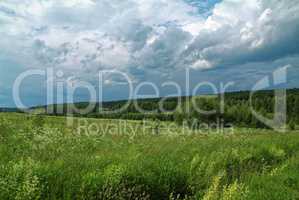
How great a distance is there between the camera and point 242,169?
9.98 m

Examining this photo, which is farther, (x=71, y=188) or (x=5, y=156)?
(x=5, y=156)

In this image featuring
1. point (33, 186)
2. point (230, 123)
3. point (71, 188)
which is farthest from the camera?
point (230, 123)

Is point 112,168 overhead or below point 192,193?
overhead

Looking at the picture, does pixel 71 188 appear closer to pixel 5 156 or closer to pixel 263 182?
pixel 5 156

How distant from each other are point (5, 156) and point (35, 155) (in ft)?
2.96

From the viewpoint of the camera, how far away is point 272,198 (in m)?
6.58

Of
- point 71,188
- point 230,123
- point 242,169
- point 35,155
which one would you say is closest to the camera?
point 71,188

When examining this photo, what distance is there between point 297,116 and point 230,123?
Answer: 33.6 m

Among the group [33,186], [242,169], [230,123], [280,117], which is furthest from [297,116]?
[33,186]

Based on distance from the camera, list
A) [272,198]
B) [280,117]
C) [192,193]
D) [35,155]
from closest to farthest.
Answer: [272,198] < [192,193] < [35,155] < [280,117]

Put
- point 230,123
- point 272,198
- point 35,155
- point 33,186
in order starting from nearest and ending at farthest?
point 33,186, point 272,198, point 35,155, point 230,123

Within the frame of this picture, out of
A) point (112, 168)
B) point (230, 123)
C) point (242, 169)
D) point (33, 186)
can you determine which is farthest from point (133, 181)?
point (230, 123)

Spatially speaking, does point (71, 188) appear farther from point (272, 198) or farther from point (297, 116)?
point (297, 116)

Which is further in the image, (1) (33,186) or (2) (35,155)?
(2) (35,155)
